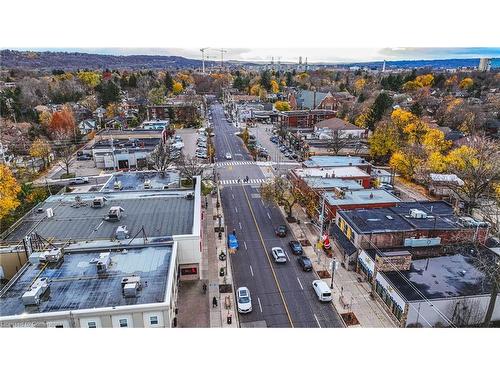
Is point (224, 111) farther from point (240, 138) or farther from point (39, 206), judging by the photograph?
point (39, 206)

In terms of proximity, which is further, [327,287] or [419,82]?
[419,82]

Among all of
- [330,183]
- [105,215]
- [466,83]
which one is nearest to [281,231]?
[330,183]

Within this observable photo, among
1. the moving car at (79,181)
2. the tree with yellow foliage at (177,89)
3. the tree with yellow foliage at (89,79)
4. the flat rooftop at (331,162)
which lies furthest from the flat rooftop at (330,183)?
the tree with yellow foliage at (89,79)

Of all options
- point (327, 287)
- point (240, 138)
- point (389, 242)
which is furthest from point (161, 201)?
point (240, 138)

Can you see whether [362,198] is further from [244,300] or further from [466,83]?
[466,83]

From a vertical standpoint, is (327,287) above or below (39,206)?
below

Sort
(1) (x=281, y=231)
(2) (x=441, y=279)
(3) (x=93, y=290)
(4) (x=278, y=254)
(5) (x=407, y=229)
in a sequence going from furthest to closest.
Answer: (1) (x=281, y=231)
(4) (x=278, y=254)
(5) (x=407, y=229)
(2) (x=441, y=279)
(3) (x=93, y=290)
